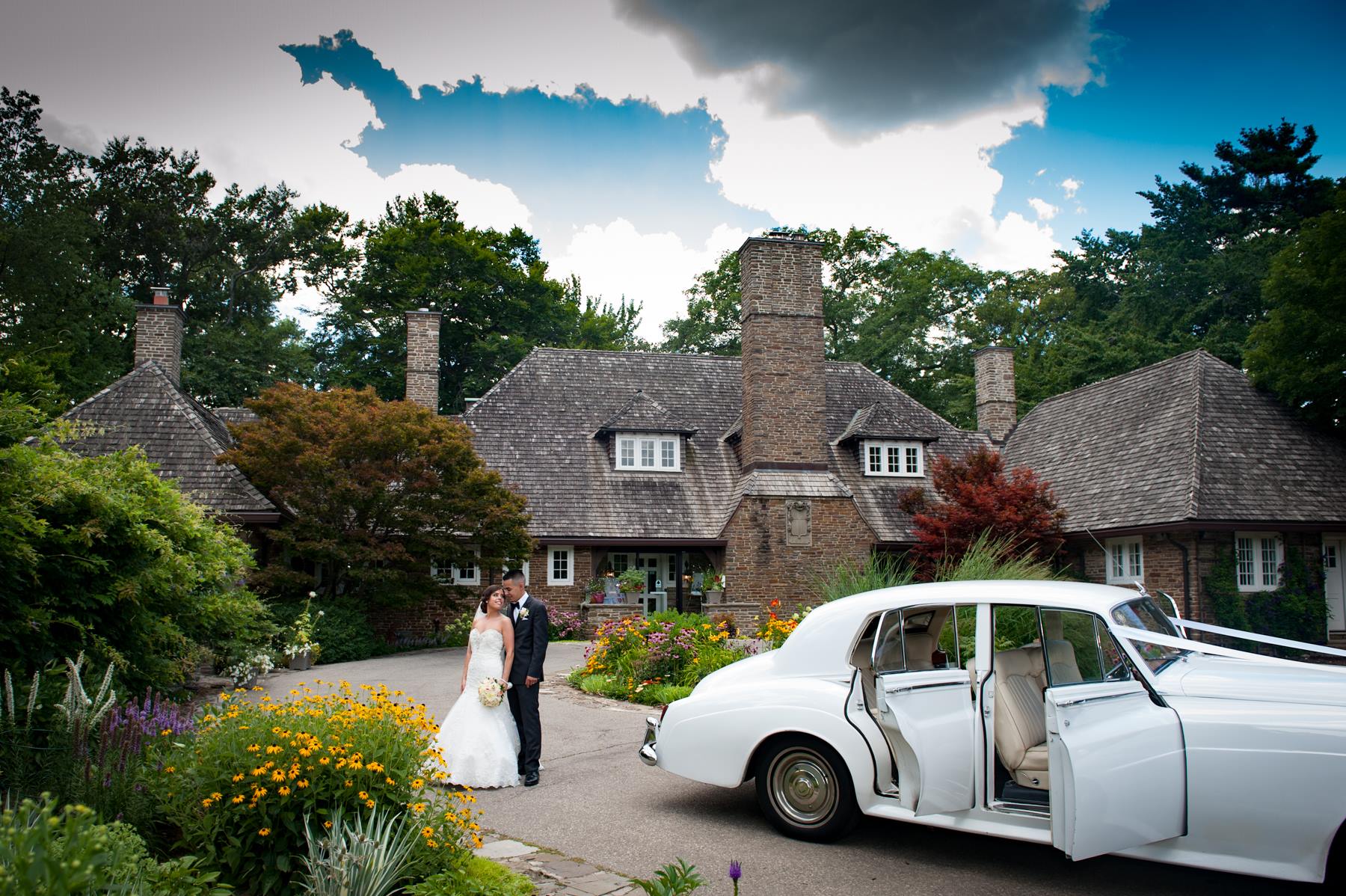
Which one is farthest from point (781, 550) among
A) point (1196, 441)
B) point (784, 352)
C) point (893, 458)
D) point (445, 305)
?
point (445, 305)

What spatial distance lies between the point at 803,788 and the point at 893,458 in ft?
67.7

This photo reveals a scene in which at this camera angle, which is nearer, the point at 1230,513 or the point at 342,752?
the point at 342,752

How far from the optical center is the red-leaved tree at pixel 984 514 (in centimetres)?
2073

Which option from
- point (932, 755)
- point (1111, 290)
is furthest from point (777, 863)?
point (1111, 290)

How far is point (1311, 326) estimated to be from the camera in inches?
805

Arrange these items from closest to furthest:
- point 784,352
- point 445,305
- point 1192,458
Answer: point 1192,458
point 784,352
point 445,305

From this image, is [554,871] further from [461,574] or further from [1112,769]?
[461,574]

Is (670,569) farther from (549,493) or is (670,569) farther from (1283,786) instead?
(1283,786)

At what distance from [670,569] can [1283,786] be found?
20620mm

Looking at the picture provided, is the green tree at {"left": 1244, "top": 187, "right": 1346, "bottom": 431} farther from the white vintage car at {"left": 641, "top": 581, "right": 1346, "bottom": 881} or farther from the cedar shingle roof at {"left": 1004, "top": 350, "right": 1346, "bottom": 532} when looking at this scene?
the white vintage car at {"left": 641, "top": 581, "right": 1346, "bottom": 881}

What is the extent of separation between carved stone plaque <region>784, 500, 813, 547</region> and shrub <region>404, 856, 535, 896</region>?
683 inches

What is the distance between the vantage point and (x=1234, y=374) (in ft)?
74.7

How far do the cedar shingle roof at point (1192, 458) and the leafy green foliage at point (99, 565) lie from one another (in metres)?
17.6

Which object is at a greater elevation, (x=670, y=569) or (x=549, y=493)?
(x=549, y=493)
